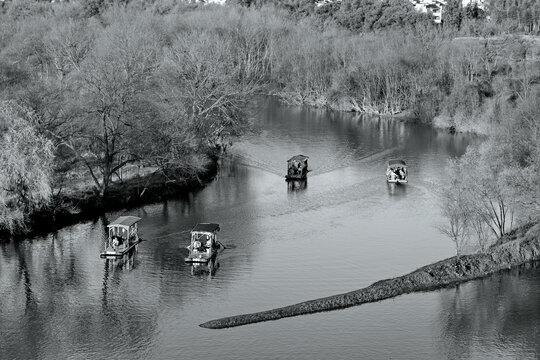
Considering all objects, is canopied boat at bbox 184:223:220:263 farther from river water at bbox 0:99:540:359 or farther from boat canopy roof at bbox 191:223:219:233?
river water at bbox 0:99:540:359

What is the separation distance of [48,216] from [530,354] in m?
27.9

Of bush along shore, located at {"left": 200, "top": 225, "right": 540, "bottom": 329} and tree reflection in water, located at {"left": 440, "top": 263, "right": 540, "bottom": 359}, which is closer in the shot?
tree reflection in water, located at {"left": 440, "top": 263, "right": 540, "bottom": 359}

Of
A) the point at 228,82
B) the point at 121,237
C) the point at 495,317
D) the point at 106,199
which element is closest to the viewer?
the point at 495,317

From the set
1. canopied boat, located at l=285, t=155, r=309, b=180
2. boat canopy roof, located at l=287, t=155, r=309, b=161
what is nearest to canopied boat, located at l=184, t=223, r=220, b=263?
canopied boat, located at l=285, t=155, r=309, b=180

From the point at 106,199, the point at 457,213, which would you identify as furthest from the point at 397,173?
the point at 106,199

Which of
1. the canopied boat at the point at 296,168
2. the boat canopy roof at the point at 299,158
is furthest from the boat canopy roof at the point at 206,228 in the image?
the boat canopy roof at the point at 299,158

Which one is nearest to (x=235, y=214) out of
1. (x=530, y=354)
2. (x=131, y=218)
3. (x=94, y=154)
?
(x=131, y=218)

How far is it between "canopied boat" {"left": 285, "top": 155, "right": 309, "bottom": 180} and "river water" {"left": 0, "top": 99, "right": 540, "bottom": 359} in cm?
112

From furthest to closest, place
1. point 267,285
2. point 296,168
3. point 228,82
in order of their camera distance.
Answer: point 228,82 < point 296,168 < point 267,285

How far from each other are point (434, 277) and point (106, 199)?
21.7 meters

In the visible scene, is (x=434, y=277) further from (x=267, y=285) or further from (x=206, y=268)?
(x=206, y=268)

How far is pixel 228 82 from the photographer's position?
203ft

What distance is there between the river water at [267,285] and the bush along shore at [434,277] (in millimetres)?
569

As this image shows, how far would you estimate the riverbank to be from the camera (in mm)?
45844
